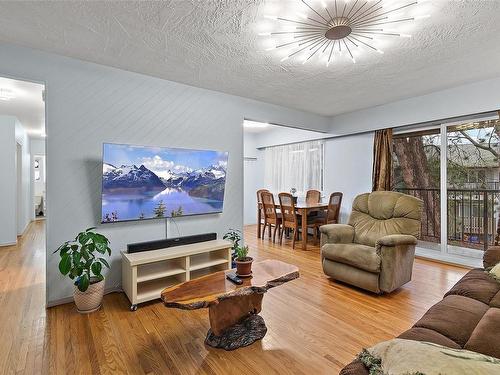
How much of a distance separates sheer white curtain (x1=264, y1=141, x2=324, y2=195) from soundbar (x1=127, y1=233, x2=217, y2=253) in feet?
10.9

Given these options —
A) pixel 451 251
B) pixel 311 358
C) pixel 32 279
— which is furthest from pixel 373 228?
pixel 32 279

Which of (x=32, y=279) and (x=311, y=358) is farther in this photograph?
(x=32, y=279)

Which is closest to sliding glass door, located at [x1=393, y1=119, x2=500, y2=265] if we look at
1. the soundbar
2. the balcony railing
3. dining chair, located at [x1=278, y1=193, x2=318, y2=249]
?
the balcony railing

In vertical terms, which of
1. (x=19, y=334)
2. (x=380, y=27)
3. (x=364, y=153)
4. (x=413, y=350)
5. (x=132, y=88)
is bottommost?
(x=19, y=334)

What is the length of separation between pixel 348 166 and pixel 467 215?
78.2 inches

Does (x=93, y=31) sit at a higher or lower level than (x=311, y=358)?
higher

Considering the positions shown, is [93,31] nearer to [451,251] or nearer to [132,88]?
[132,88]

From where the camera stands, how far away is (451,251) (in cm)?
407

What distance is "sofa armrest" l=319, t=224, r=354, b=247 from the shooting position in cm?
331

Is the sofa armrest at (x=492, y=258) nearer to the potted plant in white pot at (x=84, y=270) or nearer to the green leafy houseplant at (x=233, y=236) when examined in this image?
the green leafy houseplant at (x=233, y=236)

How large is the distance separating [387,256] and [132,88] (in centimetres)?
329

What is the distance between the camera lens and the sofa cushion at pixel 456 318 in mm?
1281

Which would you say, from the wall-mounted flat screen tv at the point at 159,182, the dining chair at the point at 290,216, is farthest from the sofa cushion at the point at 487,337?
the dining chair at the point at 290,216

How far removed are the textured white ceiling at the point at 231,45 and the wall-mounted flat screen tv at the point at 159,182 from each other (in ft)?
2.97
